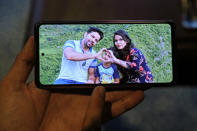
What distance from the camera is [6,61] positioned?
81cm

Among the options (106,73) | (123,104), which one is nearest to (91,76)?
(106,73)

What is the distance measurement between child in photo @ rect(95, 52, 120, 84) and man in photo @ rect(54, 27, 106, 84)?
0.05ft

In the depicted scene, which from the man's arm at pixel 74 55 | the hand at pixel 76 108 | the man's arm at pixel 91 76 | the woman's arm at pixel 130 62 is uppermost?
the man's arm at pixel 74 55

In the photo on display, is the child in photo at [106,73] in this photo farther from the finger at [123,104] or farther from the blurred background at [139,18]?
the blurred background at [139,18]

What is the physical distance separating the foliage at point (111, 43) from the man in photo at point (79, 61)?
1 cm

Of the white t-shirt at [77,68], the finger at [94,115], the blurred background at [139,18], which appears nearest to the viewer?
the finger at [94,115]

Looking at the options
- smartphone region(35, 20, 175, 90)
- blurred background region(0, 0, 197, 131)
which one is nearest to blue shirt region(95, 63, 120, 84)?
smartphone region(35, 20, 175, 90)

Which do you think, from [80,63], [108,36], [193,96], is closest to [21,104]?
[80,63]

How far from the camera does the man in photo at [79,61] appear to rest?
602 mm

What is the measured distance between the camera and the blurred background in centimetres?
84

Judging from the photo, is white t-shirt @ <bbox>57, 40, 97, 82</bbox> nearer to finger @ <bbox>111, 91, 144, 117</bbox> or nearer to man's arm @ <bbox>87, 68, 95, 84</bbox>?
man's arm @ <bbox>87, 68, 95, 84</bbox>

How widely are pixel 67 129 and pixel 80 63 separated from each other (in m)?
0.20

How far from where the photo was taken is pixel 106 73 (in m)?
0.61

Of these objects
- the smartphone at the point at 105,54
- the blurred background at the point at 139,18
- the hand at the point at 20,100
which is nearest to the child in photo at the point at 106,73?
the smartphone at the point at 105,54
